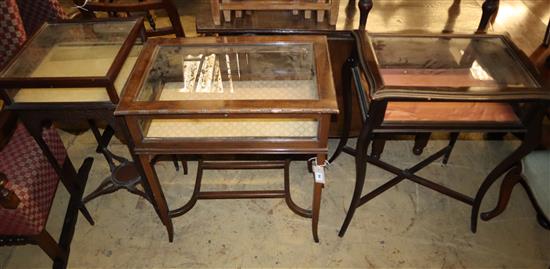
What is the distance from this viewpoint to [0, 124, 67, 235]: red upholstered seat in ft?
4.52

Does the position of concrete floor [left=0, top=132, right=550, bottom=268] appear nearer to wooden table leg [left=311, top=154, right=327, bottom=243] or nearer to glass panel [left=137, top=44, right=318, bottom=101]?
wooden table leg [left=311, top=154, right=327, bottom=243]

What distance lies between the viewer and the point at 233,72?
1.44 meters

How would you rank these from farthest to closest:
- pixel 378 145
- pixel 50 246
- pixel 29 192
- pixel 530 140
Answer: pixel 378 145
pixel 50 246
pixel 29 192
pixel 530 140

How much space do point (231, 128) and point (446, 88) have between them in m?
0.75

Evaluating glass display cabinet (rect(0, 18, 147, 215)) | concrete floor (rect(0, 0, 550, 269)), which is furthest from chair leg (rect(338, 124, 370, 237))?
glass display cabinet (rect(0, 18, 147, 215))

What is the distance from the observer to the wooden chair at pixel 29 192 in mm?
1374

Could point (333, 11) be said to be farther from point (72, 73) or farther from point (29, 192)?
point (29, 192)

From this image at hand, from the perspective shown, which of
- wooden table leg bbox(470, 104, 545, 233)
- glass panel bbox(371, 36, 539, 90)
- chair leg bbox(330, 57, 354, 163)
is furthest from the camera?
chair leg bbox(330, 57, 354, 163)

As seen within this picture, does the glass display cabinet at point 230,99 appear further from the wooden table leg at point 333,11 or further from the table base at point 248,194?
the wooden table leg at point 333,11

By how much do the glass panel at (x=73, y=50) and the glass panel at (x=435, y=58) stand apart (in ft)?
3.55

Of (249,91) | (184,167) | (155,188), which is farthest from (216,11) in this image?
(184,167)

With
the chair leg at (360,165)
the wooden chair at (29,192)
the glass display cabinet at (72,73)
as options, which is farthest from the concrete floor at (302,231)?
the glass display cabinet at (72,73)

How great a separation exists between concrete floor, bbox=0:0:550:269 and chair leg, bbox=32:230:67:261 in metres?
0.07

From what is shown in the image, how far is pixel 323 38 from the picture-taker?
55.2 inches
